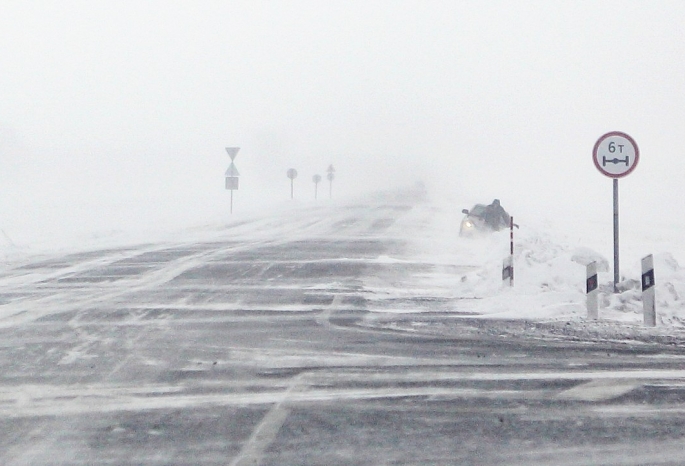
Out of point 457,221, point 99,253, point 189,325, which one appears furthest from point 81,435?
point 457,221

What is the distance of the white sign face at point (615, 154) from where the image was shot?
11984 mm

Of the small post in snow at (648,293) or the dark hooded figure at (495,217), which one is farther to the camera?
the dark hooded figure at (495,217)

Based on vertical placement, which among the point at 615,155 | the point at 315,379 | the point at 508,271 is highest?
the point at 615,155

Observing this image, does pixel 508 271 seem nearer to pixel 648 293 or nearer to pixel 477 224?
pixel 648 293

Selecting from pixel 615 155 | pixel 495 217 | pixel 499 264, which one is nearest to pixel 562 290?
pixel 499 264

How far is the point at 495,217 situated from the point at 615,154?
47.5ft

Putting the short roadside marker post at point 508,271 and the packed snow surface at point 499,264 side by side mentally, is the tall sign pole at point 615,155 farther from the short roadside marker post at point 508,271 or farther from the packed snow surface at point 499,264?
the short roadside marker post at point 508,271

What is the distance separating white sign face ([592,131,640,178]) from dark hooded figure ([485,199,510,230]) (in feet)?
46.1

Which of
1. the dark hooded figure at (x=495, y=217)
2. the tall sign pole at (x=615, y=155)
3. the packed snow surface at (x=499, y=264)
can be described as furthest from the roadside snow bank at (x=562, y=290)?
the dark hooded figure at (x=495, y=217)

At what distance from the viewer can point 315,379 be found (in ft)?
23.4

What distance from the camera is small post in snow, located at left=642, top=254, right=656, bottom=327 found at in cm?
984

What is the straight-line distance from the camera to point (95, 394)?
21.6ft

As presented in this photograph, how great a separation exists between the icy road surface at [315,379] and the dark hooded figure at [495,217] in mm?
12651

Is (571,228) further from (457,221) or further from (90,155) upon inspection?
(90,155)
